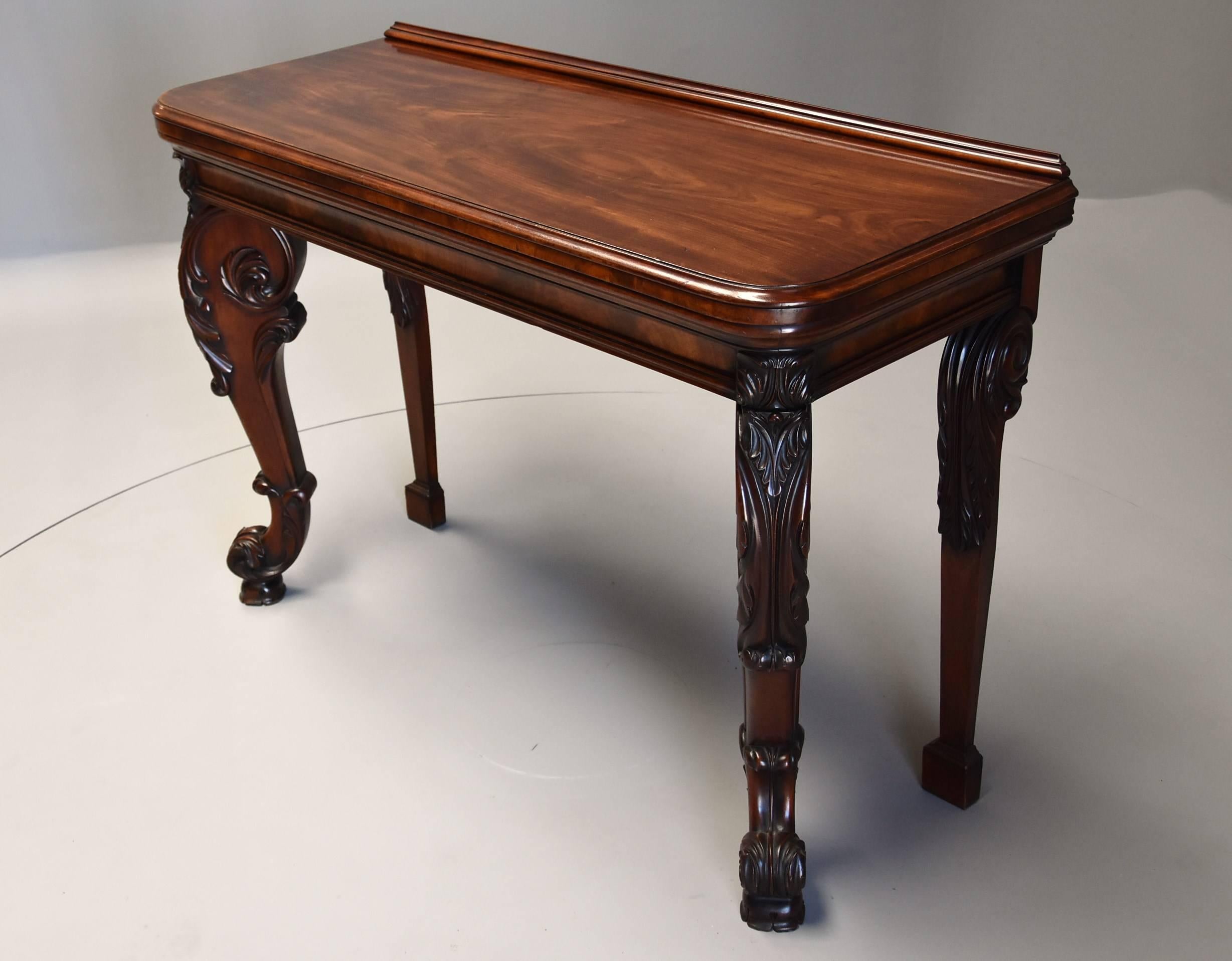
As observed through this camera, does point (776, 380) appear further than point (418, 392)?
No

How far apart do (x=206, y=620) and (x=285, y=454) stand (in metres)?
0.33

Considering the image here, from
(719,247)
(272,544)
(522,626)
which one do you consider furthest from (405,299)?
(719,247)

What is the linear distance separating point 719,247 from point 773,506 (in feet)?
0.95

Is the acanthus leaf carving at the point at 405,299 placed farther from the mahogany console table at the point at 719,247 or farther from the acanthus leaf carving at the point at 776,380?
the acanthus leaf carving at the point at 776,380

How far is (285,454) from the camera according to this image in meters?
2.37

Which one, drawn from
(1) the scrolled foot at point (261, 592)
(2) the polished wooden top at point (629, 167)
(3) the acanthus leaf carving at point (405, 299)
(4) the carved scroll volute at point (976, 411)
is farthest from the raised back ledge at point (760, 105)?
(1) the scrolled foot at point (261, 592)

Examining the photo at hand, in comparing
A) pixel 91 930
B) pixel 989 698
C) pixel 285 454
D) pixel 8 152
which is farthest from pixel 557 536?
pixel 8 152

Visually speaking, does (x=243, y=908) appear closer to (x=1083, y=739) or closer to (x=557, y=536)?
(x=557, y=536)

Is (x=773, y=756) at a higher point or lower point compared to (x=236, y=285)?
lower

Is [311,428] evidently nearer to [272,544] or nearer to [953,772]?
[272,544]

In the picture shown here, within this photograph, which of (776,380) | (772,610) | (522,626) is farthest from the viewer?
(522,626)

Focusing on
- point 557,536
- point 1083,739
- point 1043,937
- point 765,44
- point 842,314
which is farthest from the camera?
point 765,44

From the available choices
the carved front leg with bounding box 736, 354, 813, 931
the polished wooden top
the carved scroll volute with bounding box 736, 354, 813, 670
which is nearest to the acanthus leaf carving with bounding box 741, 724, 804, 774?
the carved front leg with bounding box 736, 354, 813, 931

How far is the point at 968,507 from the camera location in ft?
5.81
